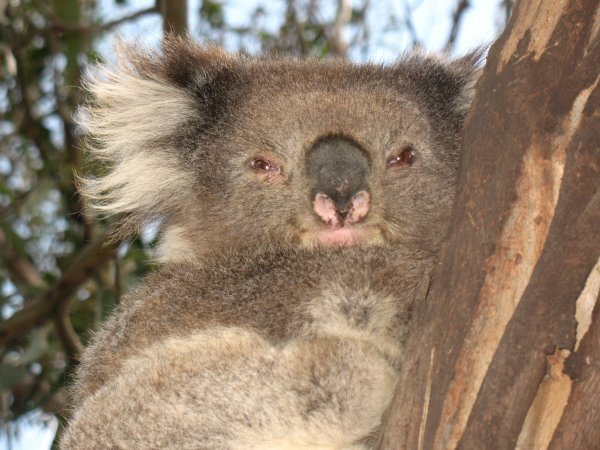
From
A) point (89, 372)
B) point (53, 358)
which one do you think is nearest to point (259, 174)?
point (89, 372)

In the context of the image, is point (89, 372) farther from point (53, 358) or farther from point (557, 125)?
point (53, 358)

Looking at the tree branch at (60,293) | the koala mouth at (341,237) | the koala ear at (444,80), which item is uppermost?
the koala ear at (444,80)

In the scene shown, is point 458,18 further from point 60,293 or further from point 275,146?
point 275,146

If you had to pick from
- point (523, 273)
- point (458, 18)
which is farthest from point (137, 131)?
point (458, 18)

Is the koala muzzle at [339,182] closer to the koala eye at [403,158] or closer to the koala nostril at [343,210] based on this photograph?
the koala nostril at [343,210]

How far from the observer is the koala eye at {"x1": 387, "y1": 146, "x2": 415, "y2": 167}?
2.79 m

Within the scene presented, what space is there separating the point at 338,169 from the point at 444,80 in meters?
0.84

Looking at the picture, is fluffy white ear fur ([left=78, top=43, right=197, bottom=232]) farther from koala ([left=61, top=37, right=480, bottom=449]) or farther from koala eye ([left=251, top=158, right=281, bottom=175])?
koala eye ([left=251, top=158, right=281, bottom=175])

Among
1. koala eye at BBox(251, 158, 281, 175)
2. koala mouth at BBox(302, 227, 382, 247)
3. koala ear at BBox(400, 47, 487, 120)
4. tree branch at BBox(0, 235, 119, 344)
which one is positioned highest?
koala ear at BBox(400, 47, 487, 120)

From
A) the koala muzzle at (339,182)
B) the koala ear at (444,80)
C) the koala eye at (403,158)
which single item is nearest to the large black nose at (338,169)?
the koala muzzle at (339,182)

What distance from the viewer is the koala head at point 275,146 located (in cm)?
264

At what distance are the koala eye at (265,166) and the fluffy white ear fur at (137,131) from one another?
28cm

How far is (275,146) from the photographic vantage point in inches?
111

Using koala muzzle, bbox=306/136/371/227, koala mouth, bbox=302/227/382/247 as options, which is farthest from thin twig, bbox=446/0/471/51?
koala mouth, bbox=302/227/382/247
